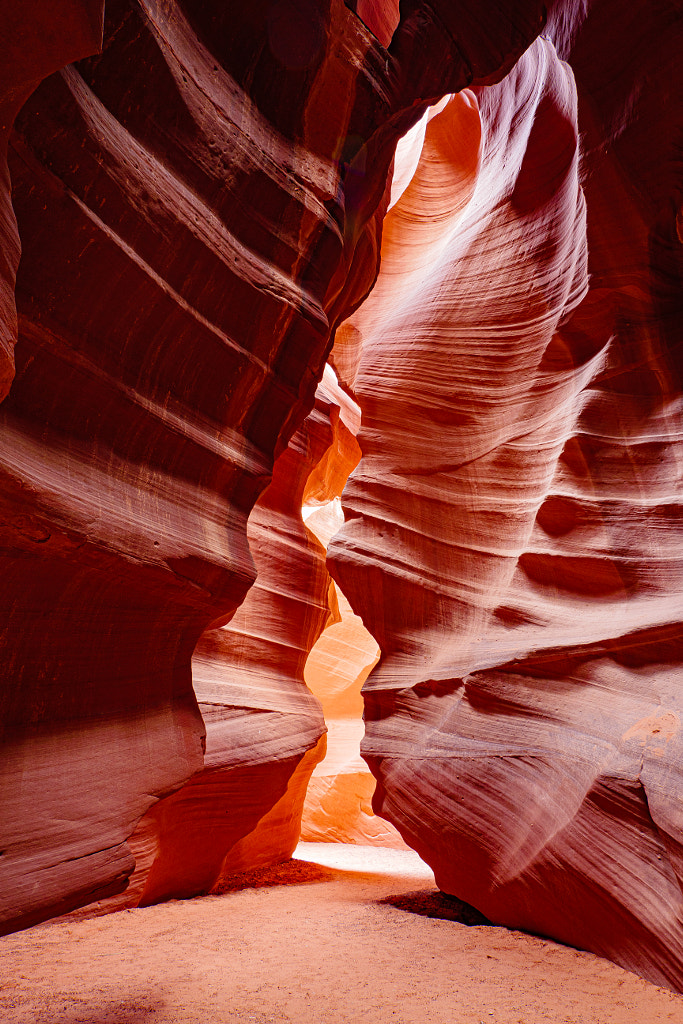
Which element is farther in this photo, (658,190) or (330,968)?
(658,190)

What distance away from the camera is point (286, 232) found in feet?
11.8

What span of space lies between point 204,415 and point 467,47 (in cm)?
312

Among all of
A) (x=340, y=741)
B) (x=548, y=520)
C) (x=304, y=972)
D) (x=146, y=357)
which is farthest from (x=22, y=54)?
(x=340, y=741)

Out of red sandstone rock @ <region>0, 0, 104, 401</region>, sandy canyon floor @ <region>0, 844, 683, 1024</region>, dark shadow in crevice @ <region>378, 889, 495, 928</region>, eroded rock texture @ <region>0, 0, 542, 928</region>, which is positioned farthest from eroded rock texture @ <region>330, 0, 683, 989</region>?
red sandstone rock @ <region>0, 0, 104, 401</region>

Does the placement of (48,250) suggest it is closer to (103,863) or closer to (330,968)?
(103,863)

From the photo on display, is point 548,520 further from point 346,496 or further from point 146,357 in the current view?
point 146,357

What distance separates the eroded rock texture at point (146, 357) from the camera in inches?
96.9

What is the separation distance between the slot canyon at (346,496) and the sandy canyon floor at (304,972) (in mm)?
35

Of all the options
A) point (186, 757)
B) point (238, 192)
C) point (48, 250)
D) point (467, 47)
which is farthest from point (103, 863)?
point (467, 47)

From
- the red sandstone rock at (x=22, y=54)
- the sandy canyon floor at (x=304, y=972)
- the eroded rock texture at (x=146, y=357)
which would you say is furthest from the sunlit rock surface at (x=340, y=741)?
the red sandstone rock at (x=22, y=54)

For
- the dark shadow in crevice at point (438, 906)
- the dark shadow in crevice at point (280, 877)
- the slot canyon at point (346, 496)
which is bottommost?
the dark shadow in crevice at point (280, 877)

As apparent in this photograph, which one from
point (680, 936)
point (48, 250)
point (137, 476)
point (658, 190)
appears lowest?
point (680, 936)

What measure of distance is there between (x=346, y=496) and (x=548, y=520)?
189 cm

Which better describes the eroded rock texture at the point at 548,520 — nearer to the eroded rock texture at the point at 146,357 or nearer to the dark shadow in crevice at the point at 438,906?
the dark shadow in crevice at the point at 438,906
